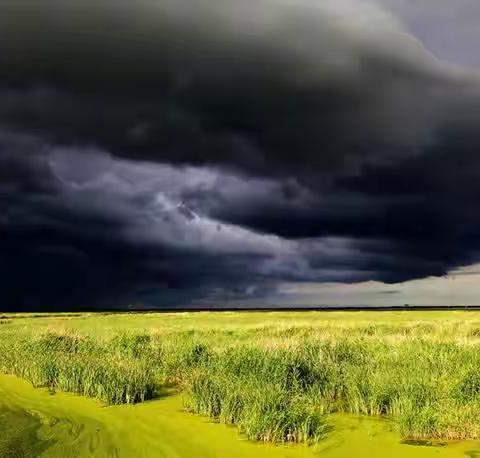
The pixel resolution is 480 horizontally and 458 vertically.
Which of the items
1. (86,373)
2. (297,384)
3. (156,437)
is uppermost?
(297,384)

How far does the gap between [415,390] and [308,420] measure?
347cm

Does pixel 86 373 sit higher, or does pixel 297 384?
pixel 297 384

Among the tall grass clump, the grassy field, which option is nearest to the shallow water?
the grassy field

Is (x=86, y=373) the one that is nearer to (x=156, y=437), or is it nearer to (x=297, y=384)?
(x=156, y=437)

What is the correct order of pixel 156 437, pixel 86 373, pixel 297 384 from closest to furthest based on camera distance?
pixel 156 437
pixel 297 384
pixel 86 373

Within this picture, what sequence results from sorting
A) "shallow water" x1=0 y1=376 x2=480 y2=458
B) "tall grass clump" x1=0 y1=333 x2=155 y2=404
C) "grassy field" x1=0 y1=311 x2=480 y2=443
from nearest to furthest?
"shallow water" x1=0 y1=376 x2=480 y2=458 < "grassy field" x1=0 y1=311 x2=480 y2=443 < "tall grass clump" x1=0 y1=333 x2=155 y2=404

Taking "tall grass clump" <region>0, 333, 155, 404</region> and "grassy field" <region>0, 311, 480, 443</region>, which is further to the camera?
"tall grass clump" <region>0, 333, 155, 404</region>

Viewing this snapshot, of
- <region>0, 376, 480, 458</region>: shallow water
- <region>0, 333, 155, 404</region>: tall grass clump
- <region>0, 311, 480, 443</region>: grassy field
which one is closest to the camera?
<region>0, 376, 480, 458</region>: shallow water

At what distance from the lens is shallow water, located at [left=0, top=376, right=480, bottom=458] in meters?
8.91

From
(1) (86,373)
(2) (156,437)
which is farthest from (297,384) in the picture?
(1) (86,373)

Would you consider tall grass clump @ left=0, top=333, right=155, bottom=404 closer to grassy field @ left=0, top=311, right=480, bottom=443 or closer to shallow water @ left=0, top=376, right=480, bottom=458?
grassy field @ left=0, top=311, right=480, bottom=443

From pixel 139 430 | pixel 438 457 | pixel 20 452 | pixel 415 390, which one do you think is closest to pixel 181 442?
pixel 139 430

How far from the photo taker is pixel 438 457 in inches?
340

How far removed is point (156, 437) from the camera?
10023mm
